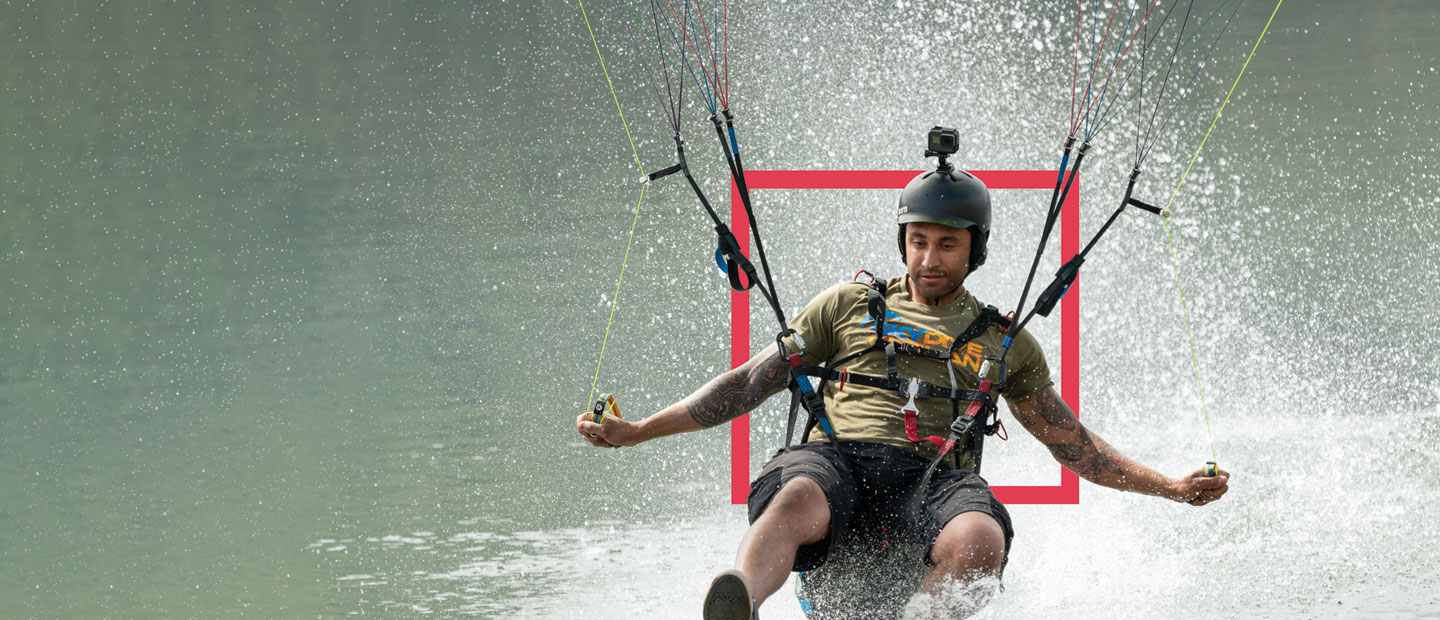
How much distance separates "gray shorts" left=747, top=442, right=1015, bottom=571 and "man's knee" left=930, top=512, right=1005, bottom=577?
0.04 meters

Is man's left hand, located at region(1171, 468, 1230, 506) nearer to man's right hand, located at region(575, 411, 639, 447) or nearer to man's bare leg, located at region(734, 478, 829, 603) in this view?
man's bare leg, located at region(734, 478, 829, 603)

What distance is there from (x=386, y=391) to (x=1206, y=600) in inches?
173

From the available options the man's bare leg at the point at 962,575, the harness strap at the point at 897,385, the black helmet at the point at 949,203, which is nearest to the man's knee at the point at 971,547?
the man's bare leg at the point at 962,575

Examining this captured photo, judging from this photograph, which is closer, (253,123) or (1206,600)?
(1206,600)

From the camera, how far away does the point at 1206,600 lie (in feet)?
15.8

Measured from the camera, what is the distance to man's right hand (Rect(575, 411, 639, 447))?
4.03 m

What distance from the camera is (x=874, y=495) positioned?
157 inches

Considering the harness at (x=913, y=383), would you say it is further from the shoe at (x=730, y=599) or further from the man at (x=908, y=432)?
the shoe at (x=730, y=599)

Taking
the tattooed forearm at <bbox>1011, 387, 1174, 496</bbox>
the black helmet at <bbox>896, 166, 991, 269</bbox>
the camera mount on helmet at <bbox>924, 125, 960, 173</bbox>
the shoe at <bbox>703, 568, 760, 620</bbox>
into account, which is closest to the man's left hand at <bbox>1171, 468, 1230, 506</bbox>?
the tattooed forearm at <bbox>1011, 387, 1174, 496</bbox>

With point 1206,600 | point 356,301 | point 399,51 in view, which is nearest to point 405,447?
point 356,301

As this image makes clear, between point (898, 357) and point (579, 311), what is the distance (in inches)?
196

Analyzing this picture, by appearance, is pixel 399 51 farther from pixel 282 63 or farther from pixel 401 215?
pixel 401 215

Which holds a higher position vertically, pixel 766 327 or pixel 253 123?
pixel 253 123

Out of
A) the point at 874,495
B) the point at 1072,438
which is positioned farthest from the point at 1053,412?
the point at 874,495
